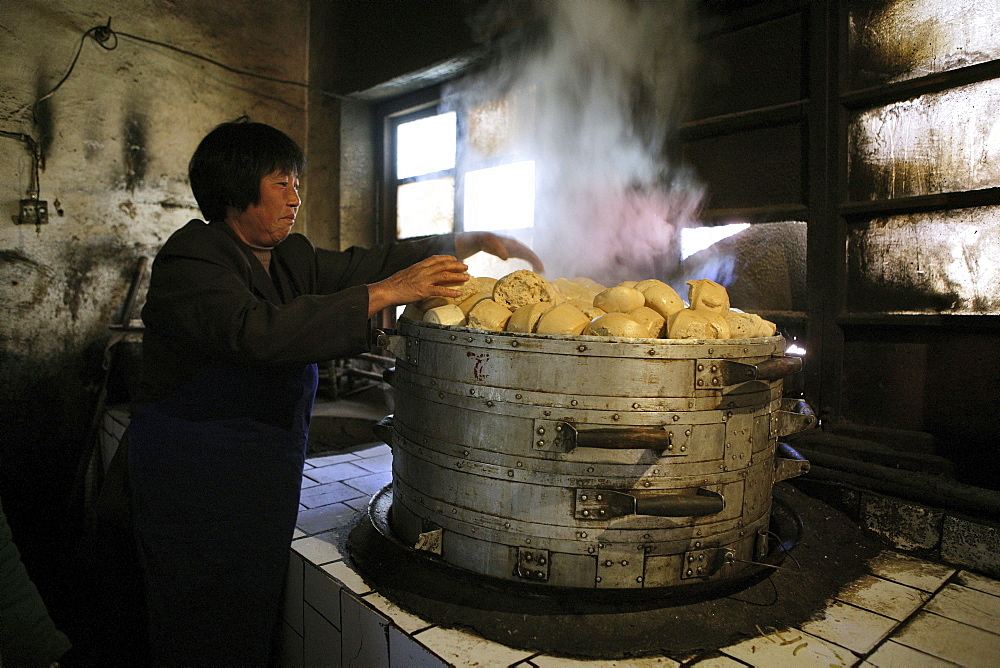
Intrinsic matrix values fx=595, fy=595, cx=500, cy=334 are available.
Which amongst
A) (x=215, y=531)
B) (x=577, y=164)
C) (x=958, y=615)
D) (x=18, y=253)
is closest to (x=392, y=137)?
(x=577, y=164)

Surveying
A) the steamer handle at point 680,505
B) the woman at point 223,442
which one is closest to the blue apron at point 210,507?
the woman at point 223,442

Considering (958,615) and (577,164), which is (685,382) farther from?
(577,164)

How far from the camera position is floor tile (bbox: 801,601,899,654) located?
6.07 ft

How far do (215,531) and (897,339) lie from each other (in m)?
3.21

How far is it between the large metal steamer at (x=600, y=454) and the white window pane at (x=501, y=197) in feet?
9.63

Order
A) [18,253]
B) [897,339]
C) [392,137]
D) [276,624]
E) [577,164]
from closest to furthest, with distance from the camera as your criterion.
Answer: [276,624]
[897,339]
[577,164]
[18,253]
[392,137]

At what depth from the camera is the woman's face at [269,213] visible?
234 centimetres

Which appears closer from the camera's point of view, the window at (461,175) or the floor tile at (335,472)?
the floor tile at (335,472)

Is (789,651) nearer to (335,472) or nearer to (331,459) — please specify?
(335,472)

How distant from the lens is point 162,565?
90.2 inches

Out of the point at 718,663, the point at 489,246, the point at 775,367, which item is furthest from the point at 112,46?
the point at 718,663

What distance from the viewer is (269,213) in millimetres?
2365

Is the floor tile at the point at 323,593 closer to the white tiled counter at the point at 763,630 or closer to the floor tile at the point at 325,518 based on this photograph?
the white tiled counter at the point at 763,630

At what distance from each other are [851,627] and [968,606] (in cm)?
59
